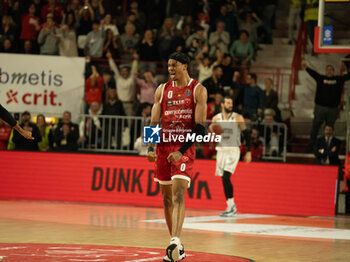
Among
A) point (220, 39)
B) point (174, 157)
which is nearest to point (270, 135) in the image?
point (220, 39)

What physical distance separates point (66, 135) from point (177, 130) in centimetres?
967

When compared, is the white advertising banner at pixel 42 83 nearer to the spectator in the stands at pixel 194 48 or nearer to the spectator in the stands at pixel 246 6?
the spectator in the stands at pixel 194 48

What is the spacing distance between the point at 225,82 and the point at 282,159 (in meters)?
3.12

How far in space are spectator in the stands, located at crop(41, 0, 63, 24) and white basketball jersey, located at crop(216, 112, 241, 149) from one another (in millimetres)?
8694

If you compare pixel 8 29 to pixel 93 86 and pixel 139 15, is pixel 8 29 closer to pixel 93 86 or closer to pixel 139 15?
pixel 93 86

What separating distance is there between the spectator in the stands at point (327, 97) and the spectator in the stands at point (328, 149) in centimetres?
134

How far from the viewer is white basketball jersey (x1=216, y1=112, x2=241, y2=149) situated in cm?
1537

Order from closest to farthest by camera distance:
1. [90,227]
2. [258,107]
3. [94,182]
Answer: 1. [90,227]
2. [94,182]
3. [258,107]

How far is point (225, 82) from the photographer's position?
19.8 m

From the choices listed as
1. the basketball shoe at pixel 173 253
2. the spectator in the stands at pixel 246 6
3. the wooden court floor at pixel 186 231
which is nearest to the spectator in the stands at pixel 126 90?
the wooden court floor at pixel 186 231

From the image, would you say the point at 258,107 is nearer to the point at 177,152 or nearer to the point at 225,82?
the point at 225,82

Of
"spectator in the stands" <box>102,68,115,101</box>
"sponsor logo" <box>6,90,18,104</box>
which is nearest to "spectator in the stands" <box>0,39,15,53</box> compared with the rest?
"sponsor logo" <box>6,90,18,104</box>

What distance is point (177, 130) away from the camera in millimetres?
8844

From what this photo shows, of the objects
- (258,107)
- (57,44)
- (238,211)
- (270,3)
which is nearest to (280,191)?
(238,211)
